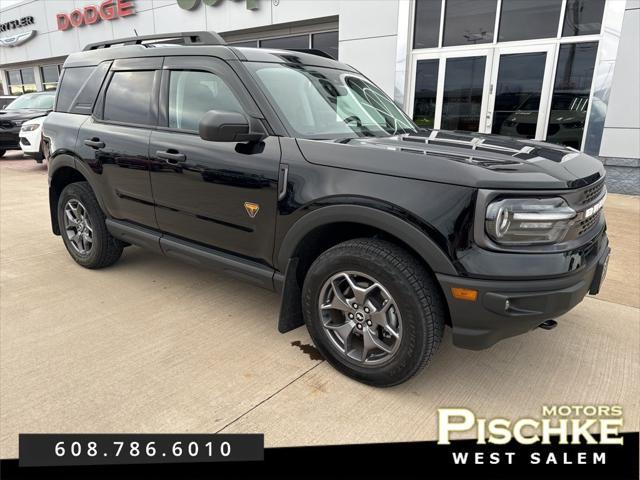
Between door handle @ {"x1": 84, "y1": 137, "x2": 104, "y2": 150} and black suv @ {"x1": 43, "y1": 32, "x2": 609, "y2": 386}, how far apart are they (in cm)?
1

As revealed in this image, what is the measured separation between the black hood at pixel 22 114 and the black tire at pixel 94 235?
29.6 ft

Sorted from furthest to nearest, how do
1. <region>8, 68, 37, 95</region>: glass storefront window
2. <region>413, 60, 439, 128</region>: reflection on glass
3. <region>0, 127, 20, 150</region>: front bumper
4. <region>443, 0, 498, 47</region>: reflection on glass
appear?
1. <region>8, 68, 37, 95</region>: glass storefront window
2. <region>0, 127, 20, 150</region>: front bumper
3. <region>413, 60, 439, 128</region>: reflection on glass
4. <region>443, 0, 498, 47</region>: reflection on glass

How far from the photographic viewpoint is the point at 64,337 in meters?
3.06

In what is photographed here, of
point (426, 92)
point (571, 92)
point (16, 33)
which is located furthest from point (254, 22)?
point (16, 33)

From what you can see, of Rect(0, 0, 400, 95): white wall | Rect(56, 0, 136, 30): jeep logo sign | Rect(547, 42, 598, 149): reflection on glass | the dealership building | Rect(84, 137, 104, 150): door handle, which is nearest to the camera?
Rect(84, 137, 104, 150): door handle

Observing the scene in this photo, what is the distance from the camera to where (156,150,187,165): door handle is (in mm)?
3111

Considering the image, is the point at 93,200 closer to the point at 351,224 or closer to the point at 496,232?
the point at 351,224

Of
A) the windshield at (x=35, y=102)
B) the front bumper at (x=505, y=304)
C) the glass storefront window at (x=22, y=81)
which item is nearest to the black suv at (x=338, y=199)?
the front bumper at (x=505, y=304)

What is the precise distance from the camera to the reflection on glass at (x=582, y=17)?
7926 millimetres

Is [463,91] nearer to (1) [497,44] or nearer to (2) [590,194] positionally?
(1) [497,44]

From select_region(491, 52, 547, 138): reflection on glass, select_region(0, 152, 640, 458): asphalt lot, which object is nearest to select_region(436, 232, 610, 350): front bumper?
select_region(0, 152, 640, 458): asphalt lot

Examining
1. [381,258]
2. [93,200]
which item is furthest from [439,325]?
[93,200]

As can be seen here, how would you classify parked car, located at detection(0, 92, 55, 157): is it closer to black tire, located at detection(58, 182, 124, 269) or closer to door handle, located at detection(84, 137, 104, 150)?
black tire, located at detection(58, 182, 124, 269)

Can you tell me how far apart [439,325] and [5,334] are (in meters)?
2.81
